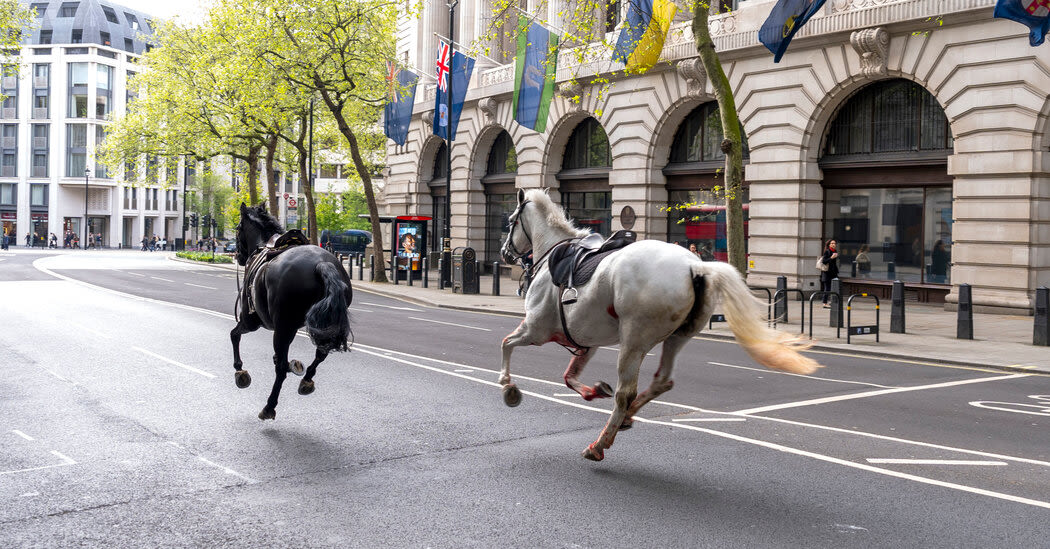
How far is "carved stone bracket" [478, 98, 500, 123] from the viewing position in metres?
40.0

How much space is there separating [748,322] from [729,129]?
43.5 ft

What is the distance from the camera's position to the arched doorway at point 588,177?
35.5 meters

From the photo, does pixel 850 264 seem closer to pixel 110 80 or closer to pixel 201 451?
pixel 201 451

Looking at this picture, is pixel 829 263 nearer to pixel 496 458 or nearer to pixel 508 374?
pixel 508 374

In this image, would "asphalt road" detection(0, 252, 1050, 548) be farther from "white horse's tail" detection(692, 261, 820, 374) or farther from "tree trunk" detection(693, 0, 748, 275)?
"tree trunk" detection(693, 0, 748, 275)

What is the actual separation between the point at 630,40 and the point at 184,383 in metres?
18.2

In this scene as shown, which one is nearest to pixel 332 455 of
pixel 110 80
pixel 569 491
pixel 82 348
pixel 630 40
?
pixel 569 491

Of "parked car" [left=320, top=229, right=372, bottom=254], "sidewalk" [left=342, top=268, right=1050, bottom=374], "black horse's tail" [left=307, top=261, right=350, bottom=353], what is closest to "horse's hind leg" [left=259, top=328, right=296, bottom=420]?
"black horse's tail" [left=307, top=261, right=350, bottom=353]

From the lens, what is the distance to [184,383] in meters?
11.0

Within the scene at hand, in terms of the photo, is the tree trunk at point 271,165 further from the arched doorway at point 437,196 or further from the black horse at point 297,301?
the black horse at point 297,301

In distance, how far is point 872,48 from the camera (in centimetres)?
2444

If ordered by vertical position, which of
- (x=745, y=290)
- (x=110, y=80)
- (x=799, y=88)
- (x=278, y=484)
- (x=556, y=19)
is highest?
(x=110, y=80)

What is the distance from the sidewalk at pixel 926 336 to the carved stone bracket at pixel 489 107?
1419 cm

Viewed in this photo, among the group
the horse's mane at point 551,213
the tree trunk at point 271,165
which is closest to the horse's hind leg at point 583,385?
the horse's mane at point 551,213
